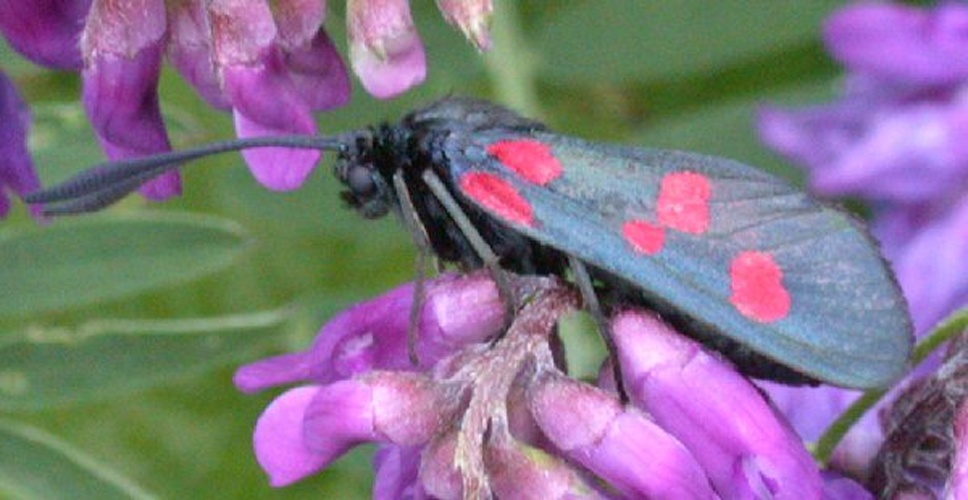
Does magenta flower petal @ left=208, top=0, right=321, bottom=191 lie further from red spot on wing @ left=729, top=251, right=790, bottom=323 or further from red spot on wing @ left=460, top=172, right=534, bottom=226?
red spot on wing @ left=729, top=251, right=790, bottom=323

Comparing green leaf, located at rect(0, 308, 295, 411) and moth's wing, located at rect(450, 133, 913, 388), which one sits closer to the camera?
moth's wing, located at rect(450, 133, 913, 388)

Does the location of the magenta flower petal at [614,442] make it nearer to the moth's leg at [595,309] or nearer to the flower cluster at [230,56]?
the moth's leg at [595,309]

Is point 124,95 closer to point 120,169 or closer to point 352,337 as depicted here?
point 120,169

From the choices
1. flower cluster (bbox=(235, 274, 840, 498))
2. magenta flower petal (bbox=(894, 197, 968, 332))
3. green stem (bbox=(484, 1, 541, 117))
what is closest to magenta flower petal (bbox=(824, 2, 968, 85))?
magenta flower petal (bbox=(894, 197, 968, 332))

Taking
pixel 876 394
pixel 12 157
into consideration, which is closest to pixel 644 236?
pixel 876 394

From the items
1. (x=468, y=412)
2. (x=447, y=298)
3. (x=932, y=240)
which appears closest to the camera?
(x=468, y=412)

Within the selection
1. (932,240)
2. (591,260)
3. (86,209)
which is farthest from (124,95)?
(932,240)

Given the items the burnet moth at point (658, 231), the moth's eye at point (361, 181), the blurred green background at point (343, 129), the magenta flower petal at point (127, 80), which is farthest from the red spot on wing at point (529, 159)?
the blurred green background at point (343, 129)

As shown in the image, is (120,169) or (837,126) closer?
(120,169)
